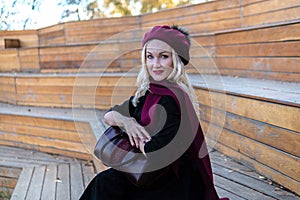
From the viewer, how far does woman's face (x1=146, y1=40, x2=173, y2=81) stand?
1.13 meters

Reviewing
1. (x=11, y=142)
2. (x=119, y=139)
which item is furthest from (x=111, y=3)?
(x=119, y=139)

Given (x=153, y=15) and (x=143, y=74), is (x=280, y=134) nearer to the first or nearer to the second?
(x=143, y=74)

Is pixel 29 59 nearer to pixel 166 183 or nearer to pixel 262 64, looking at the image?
pixel 262 64

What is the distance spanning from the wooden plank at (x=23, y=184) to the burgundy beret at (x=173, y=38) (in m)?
1.31

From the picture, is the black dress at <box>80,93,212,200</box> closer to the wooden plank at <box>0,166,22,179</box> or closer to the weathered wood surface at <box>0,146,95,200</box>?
the weathered wood surface at <box>0,146,95,200</box>

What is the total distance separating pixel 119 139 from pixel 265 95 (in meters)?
0.75

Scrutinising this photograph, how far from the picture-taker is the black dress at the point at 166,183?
1.04m

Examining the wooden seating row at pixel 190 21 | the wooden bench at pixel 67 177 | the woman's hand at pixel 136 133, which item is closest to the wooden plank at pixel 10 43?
the wooden seating row at pixel 190 21

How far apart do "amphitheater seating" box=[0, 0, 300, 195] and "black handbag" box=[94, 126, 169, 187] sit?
0.49 metres

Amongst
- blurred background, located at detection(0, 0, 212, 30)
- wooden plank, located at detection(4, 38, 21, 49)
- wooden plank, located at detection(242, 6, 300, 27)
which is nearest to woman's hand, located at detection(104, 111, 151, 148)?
wooden plank, located at detection(242, 6, 300, 27)

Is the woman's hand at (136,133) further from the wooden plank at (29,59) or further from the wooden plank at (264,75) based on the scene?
the wooden plank at (29,59)

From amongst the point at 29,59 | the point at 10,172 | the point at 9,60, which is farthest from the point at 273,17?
the point at 9,60

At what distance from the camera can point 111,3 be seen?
4738 mm

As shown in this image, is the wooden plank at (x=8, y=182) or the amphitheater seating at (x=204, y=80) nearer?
the amphitheater seating at (x=204, y=80)
